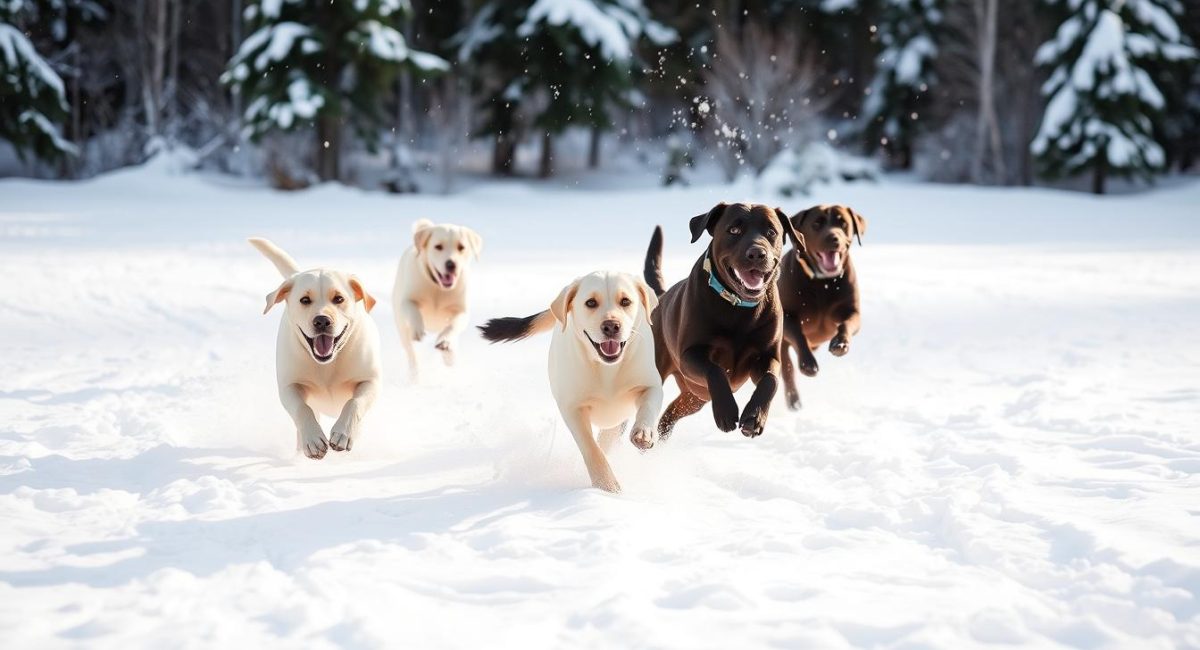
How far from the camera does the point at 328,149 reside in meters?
25.7

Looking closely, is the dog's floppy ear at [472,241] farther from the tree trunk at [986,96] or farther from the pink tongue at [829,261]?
the tree trunk at [986,96]

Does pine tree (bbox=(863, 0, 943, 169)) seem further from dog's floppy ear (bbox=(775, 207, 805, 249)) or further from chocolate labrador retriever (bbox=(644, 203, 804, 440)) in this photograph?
chocolate labrador retriever (bbox=(644, 203, 804, 440))

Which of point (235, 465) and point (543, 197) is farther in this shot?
point (543, 197)

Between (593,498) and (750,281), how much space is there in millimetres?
1166

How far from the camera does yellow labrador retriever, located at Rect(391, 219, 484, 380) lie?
7.27 m

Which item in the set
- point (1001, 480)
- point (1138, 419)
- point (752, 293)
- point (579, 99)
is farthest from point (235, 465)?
point (579, 99)

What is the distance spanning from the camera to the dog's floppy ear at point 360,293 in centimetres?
521

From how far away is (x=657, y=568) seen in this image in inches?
149

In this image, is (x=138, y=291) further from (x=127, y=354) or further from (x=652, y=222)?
(x=652, y=222)

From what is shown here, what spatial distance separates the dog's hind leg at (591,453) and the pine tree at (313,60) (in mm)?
19461

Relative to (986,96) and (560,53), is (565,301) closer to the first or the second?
(560,53)

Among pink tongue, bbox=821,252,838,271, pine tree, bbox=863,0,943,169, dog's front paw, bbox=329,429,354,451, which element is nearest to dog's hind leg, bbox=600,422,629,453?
dog's front paw, bbox=329,429,354,451

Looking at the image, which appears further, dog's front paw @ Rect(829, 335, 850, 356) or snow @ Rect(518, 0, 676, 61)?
snow @ Rect(518, 0, 676, 61)

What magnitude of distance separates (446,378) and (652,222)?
1259cm
